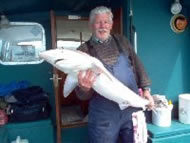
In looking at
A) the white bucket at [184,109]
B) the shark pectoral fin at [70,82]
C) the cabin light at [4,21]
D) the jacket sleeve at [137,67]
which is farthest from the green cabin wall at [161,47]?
the cabin light at [4,21]

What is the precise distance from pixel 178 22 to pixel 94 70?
1.49 metres

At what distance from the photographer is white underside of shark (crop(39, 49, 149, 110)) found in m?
1.50

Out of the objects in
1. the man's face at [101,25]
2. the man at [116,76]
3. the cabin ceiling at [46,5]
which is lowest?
the man at [116,76]

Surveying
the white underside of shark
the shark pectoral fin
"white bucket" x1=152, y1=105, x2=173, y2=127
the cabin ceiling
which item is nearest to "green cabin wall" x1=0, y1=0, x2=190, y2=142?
"white bucket" x1=152, y1=105, x2=173, y2=127

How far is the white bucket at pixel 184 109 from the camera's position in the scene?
→ 2.52 m

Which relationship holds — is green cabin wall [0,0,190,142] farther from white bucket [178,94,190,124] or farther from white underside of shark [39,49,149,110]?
white underside of shark [39,49,149,110]

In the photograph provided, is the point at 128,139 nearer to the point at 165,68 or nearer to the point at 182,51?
Answer: the point at 165,68

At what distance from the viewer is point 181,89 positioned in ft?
9.20

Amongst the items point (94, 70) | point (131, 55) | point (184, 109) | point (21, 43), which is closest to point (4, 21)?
point (21, 43)

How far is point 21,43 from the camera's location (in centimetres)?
319

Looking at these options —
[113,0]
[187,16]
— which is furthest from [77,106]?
[187,16]

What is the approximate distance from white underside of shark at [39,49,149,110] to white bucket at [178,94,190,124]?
871 mm

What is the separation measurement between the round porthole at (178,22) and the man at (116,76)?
98cm

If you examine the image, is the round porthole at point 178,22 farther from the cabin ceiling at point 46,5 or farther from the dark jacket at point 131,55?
the dark jacket at point 131,55
